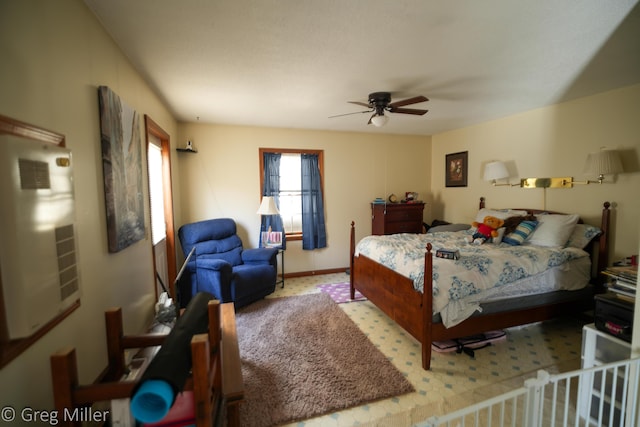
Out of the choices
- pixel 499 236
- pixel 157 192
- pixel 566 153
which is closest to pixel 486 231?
pixel 499 236

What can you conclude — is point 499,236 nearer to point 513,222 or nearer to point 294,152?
point 513,222

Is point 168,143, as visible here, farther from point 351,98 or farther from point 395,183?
point 395,183

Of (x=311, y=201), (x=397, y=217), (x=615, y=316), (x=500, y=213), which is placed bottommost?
(x=615, y=316)

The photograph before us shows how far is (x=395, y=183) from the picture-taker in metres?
5.14

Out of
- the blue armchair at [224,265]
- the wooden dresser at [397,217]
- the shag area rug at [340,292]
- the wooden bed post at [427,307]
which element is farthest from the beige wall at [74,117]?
the wooden dresser at [397,217]

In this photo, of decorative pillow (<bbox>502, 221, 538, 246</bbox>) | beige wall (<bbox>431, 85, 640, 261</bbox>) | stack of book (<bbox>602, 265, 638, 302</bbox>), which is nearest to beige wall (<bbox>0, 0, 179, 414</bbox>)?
stack of book (<bbox>602, 265, 638, 302</bbox>)

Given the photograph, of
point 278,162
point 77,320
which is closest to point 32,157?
point 77,320

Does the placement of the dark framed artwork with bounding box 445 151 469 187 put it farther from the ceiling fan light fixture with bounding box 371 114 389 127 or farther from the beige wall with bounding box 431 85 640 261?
the ceiling fan light fixture with bounding box 371 114 389 127

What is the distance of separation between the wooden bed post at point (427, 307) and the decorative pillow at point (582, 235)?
1.97m

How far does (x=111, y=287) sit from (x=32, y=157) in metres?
1.00

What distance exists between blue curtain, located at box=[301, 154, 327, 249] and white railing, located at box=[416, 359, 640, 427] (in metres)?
3.19

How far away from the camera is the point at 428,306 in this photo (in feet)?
7.11

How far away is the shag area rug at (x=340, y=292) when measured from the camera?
12.1ft

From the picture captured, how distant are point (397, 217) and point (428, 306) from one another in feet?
8.60
